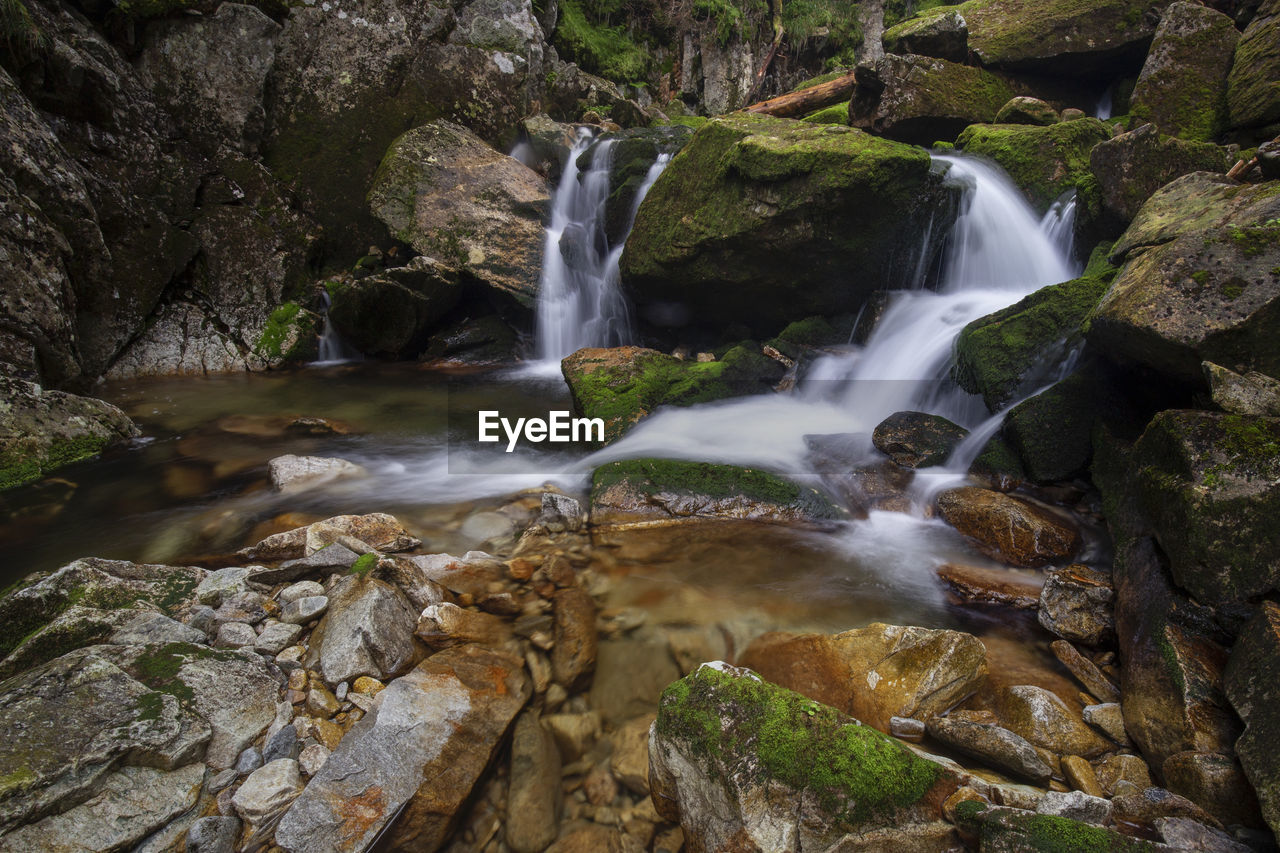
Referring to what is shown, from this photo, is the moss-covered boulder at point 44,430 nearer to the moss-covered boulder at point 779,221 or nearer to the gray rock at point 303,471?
the gray rock at point 303,471

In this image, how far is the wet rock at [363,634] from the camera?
2877mm

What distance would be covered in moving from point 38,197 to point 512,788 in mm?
10071

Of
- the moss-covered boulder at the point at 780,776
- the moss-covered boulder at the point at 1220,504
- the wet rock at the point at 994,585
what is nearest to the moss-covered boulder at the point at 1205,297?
the moss-covered boulder at the point at 1220,504

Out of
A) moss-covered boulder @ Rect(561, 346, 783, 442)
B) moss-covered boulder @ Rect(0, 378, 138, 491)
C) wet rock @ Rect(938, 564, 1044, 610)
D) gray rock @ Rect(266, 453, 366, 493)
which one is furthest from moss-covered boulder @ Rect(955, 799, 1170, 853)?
moss-covered boulder @ Rect(0, 378, 138, 491)

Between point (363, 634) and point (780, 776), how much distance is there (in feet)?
7.07

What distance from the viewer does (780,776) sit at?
2.12 meters

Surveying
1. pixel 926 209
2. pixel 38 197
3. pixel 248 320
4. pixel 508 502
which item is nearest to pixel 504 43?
pixel 248 320

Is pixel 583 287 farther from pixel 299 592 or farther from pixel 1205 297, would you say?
pixel 1205 297

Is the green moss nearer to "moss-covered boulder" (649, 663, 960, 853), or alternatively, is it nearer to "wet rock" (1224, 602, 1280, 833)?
"moss-covered boulder" (649, 663, 960, 853)

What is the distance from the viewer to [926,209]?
777cm

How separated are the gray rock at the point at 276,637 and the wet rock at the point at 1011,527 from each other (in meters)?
4.82

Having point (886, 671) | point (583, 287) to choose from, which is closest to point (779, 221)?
point (583, 287)

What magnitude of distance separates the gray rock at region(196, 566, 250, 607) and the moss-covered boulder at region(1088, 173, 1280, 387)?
6.09m

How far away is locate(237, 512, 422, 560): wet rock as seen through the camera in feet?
13.4
